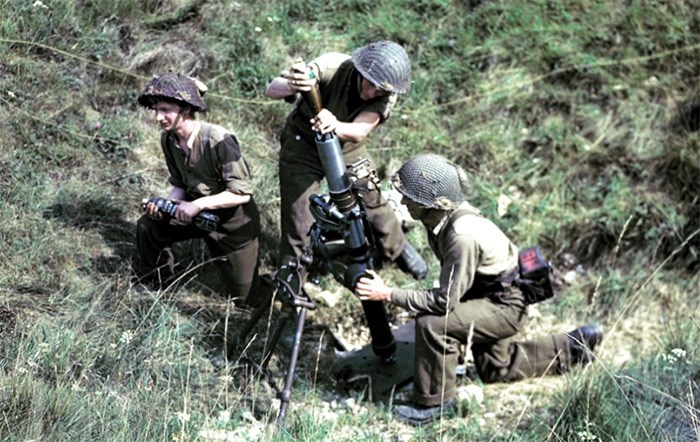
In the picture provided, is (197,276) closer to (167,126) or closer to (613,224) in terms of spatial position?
(167,126)

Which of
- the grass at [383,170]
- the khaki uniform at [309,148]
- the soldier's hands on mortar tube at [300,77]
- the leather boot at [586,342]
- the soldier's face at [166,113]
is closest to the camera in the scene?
the grass at [383,170]

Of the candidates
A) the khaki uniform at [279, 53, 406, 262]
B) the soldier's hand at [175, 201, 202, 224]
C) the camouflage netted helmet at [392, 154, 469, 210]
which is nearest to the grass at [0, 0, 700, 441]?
the soldier's hand at [175, 201, 202, 224]

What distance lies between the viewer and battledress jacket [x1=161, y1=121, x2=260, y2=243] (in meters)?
5.55

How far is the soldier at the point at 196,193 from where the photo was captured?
539cm

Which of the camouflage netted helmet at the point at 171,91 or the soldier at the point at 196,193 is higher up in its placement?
the camouflage netted helmet at the point at 171,91

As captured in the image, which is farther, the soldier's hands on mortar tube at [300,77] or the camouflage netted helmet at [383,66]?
the camouflage netted helmet at [383,66]

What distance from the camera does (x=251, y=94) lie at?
24.4ft

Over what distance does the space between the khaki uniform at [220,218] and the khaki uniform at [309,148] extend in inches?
9.9

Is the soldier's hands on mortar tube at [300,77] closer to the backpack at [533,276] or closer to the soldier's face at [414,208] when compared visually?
the soldier's face at [414,208]

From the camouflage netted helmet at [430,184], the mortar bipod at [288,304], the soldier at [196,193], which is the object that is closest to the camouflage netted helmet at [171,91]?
the soldier at [196,193]

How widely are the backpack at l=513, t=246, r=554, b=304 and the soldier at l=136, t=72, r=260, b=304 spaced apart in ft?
5.53

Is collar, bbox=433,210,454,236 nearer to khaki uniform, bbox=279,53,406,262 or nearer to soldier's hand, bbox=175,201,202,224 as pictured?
khaki uniform, bbox=279,53,406,262

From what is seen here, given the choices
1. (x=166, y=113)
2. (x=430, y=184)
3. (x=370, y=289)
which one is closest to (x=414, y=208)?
(x=430, y=184)

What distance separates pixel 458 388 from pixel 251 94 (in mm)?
2938
